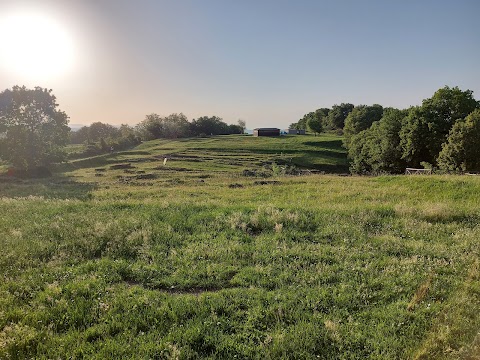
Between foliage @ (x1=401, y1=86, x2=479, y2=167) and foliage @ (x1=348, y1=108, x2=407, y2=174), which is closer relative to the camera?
foliage @ (x1=401, y1=86, x2=479, y2=167)

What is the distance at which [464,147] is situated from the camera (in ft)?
133

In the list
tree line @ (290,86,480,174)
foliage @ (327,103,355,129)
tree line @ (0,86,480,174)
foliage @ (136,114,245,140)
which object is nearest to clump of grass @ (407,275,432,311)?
tree line @ (290,86,480,174)

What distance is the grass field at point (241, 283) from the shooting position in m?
5.71

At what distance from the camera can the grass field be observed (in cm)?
571

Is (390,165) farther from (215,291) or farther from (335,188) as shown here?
(215,291)

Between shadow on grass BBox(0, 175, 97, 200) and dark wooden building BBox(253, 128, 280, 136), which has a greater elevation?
dark wooden building BBox(253, 128, 280, 136)

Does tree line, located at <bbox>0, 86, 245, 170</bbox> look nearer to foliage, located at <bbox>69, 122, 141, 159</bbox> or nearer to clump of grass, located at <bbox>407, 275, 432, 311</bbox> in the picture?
foliage, located at <bbox>69, 122, 141, 159</bbox>

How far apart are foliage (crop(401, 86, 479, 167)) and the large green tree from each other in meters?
56.5

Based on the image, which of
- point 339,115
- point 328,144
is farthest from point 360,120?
point 339,115

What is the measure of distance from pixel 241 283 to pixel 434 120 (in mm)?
49468

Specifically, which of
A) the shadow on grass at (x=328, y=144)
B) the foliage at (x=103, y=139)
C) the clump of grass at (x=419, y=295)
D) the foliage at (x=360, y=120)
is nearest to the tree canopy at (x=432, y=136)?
the foliage at (x=360, y=120)

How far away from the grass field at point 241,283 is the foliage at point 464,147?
32519 millimetres

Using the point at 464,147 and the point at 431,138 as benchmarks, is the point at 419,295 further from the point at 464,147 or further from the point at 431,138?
the point at 431,138

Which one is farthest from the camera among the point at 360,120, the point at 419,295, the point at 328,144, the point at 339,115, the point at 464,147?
the point at 339,115
